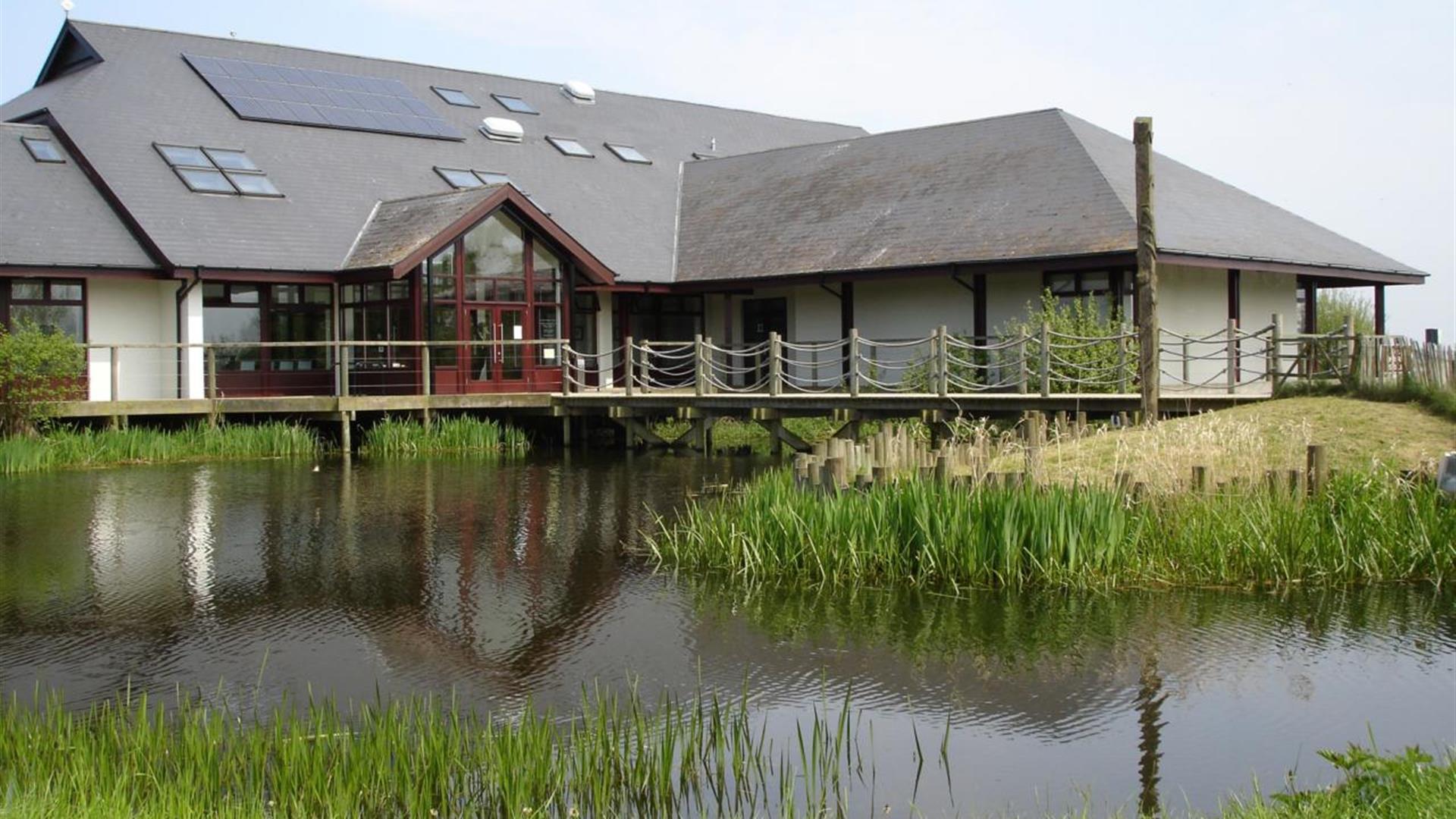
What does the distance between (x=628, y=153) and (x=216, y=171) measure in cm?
1017

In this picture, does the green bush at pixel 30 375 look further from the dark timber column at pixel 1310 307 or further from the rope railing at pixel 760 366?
the dark timber column at pixel 1310 307

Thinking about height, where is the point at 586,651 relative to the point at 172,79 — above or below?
below

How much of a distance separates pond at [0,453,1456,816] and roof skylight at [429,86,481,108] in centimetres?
2031

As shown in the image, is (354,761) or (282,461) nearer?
(354,761)

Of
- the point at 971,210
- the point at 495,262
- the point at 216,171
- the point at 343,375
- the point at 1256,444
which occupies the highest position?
the point at 216,171

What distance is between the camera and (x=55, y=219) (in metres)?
24.0

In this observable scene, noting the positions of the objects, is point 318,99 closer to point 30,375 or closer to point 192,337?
point 192,337

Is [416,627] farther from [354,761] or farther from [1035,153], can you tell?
[1035,153]

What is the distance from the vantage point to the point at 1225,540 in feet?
36.3

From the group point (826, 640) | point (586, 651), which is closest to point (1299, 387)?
point (826, 640)

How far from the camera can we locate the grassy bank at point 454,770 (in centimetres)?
596

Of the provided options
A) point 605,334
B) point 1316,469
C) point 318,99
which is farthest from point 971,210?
point 1316,469

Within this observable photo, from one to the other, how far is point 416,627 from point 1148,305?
11147mm

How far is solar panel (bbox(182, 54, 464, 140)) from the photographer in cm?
2928
